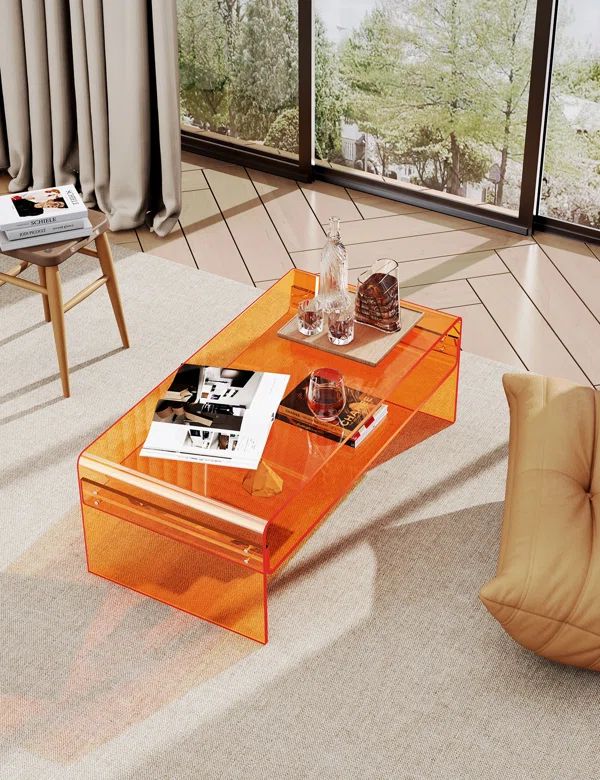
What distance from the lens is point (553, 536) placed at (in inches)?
87.6

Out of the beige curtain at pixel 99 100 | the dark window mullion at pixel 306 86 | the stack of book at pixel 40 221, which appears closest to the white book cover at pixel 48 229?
the stack of book at pixel 40 221

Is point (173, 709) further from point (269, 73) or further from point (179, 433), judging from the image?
point (269, 73)

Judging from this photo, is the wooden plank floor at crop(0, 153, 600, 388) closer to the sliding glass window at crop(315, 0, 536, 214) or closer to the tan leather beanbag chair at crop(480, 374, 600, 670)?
the sliding glass window at crop(315, 0, 536, 214)

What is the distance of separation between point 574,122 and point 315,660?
7.17 feet

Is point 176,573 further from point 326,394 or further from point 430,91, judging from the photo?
point 430,91

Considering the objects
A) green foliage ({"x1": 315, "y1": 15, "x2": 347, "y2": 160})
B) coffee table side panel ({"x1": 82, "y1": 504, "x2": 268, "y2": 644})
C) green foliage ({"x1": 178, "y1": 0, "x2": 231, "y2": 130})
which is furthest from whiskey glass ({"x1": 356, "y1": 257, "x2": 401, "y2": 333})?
green foliage ({"x1": 178, "y1": 0, "x2": 231, "y2": 130})

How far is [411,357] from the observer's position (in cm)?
278

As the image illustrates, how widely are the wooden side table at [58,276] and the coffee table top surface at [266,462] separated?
0.47 m

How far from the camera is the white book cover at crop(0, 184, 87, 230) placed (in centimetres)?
297

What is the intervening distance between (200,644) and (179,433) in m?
0.48

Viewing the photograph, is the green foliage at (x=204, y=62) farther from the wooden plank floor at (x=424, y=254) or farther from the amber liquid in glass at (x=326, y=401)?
the amber liquid in glass at (x=326, y=401)

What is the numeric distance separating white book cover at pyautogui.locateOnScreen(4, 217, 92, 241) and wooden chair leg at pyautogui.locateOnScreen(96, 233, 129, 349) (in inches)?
4.1

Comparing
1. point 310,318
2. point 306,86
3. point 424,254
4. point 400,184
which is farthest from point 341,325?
point 306,86

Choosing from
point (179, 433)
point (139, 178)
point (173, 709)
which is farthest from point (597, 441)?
point (139, 178)
